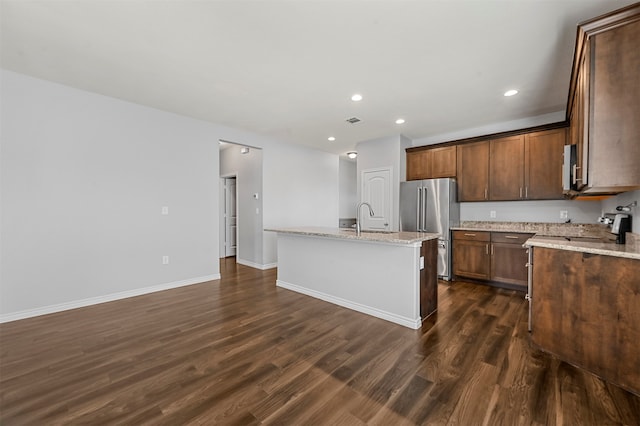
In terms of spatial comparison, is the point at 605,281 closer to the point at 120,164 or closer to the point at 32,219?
the point at 120,164

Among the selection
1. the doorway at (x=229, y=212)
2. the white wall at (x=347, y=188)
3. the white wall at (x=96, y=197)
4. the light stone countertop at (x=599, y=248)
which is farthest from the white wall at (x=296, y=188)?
the light stone countertop at (x=599, y=248)

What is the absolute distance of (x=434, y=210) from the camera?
4652 millimetres

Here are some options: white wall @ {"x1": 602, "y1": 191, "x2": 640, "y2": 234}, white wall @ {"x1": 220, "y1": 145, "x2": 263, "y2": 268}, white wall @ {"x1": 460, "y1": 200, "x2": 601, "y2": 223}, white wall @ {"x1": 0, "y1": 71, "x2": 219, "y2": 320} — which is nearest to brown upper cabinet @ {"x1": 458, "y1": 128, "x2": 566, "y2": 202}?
white wall @ {"x1": 460, "y1": 200, "x2": 601, "y2": 223}

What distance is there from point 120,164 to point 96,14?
207 cm

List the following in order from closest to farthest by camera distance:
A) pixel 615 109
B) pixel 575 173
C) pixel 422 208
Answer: pixel 615 109
pixel 575 173
pixel 422 208

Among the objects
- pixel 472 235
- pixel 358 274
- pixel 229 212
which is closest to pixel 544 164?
pixel 472 235

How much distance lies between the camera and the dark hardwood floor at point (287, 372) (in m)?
1.58

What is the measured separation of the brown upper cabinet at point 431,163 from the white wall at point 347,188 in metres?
3.06

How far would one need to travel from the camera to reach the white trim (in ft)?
9.05

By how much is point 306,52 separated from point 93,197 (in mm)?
3223

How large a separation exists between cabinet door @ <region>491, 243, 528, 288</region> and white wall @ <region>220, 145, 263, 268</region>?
13.6ft

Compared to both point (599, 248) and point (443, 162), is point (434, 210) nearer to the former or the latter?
point (443, 162)

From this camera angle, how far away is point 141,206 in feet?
12.5

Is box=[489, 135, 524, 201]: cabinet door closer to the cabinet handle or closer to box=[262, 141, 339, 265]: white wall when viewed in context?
the cabinet handle
